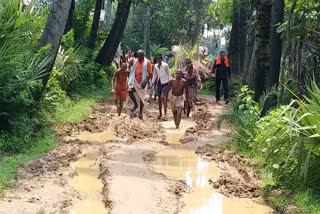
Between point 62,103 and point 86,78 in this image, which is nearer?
point 62,103

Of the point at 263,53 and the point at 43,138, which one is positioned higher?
the point at 263,53

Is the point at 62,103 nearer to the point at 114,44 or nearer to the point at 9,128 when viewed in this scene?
the point at 9,128

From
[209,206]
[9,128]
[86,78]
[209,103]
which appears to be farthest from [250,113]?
[86,78]

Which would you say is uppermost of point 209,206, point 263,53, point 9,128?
point 263,53

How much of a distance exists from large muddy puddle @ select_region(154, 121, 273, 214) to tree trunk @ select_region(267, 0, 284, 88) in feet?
8.04

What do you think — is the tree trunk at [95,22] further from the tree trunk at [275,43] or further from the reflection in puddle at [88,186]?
the reflection in puddle at [88,186]

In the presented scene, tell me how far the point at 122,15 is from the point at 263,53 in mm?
9757

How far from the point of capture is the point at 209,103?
1705cm

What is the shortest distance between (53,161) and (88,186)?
1352 millimetres

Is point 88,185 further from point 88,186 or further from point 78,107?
point 78,107

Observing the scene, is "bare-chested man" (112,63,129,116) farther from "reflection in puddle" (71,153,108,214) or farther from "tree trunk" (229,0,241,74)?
"tree trunk" (229,0,241,74)

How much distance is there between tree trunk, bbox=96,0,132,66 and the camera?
64.4 ft

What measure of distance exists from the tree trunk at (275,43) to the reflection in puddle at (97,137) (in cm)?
360

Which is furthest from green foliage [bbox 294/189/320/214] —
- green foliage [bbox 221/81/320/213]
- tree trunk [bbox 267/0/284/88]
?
tree trunk [bbox 267/0/284/88]
